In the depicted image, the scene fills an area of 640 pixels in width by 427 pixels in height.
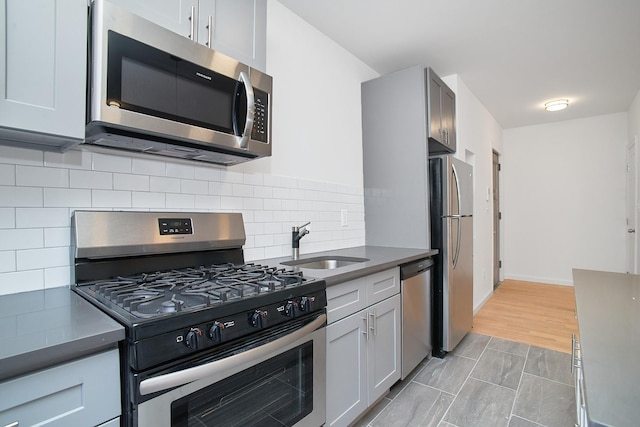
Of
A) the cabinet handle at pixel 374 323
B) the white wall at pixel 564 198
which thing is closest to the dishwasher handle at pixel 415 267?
the cabinet handle at pixel 374 323

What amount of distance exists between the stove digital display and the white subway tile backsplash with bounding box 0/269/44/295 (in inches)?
17.4

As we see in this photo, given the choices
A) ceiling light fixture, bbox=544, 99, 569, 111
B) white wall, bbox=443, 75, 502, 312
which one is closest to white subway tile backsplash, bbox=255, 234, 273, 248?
white wall, bbox=443, 75, 502, 312

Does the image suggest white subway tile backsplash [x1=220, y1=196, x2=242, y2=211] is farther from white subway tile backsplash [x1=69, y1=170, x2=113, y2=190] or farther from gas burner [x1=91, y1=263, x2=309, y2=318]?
white subway tile backsplash [x1=69, y1=170, x2=113, y2=190]

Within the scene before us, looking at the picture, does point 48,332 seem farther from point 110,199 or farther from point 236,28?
point 236,28

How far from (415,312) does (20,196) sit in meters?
2.23

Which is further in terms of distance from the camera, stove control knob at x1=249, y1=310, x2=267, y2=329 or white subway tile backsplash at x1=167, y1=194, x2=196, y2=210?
white subway tile backsplash at x1=167, y1=194, x2=196, y2=210

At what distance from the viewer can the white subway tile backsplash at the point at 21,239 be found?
1127 millimetres

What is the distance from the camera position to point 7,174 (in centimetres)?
114

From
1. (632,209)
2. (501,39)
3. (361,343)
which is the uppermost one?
(501,39)

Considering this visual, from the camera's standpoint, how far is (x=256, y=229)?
1.97m

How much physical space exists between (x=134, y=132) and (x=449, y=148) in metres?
2.75

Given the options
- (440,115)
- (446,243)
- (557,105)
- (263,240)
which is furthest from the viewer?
(557,105)

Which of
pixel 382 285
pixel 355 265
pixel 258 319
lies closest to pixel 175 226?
pixel 258 319

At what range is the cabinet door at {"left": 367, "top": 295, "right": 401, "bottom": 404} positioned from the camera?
182 cm
